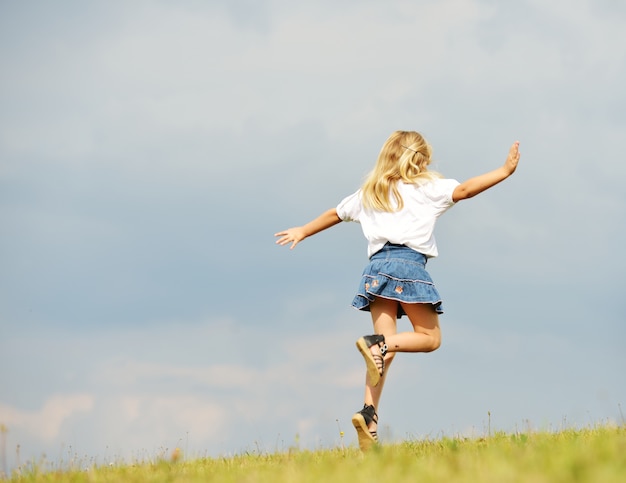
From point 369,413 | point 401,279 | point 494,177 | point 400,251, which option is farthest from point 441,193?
point 369,413

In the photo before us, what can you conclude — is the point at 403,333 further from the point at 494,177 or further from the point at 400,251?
the point at 494,177

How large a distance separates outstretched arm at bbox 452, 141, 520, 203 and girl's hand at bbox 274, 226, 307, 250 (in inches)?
81.4

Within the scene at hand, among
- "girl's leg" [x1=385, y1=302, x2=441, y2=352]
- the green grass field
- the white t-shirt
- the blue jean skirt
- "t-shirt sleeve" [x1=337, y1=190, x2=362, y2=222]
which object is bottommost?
the green grass field

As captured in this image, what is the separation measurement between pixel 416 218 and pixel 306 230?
1568 millimetres

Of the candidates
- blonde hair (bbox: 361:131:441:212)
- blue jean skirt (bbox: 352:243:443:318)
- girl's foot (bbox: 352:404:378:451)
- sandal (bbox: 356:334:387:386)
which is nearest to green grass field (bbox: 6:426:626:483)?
girl's foot (bbox: 352:404:378:451)

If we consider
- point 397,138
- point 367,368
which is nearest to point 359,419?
point 367,368

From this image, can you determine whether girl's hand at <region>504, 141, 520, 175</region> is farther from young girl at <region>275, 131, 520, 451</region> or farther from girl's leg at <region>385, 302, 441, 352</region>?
girl's leg at <region>385, 302, 441, 352</region>

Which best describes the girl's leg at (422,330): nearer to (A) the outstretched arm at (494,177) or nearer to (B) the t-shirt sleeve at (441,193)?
(B) the t-shirt sleeve at (441,193)

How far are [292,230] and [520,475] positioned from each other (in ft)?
17.0

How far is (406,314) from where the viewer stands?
26.9 feet

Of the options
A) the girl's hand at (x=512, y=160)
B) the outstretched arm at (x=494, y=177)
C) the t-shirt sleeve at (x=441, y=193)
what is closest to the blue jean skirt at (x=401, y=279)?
the t-shirt sleeve at (x=441, y=193)

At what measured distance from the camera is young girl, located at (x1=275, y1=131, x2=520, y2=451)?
783 centimetres

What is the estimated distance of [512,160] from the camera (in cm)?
790

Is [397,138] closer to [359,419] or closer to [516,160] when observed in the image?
[516,160]
